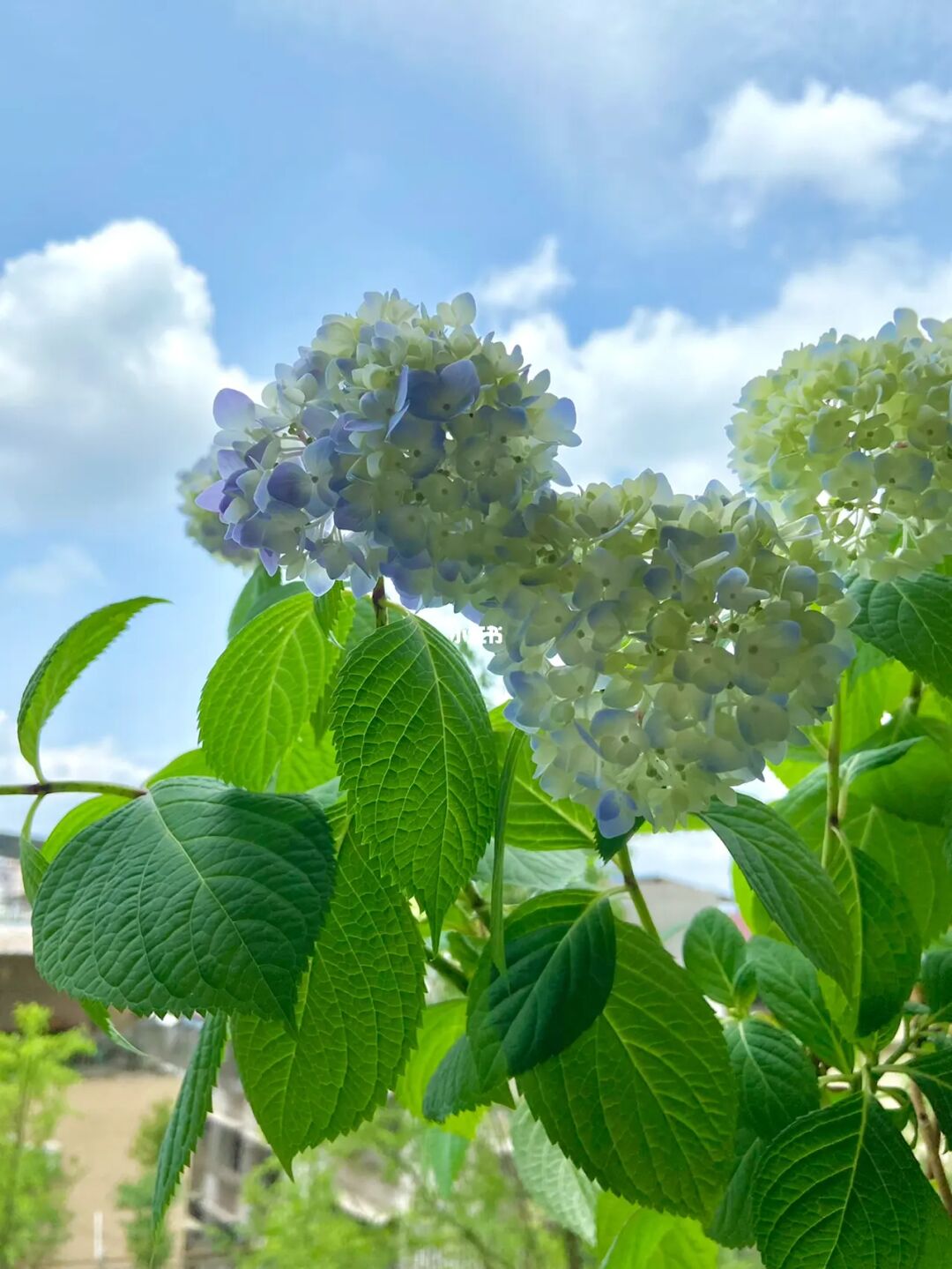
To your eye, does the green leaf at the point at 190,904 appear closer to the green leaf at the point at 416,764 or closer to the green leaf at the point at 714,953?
the green leaf at the point at 416,764

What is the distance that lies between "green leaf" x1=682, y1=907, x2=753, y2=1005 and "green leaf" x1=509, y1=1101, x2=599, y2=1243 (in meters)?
0.11

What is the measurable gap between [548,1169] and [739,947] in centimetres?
15

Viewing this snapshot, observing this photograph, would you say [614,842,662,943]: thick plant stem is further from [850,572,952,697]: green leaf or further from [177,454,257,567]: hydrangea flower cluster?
[177,454,257,567]: hydrangea flower cluster

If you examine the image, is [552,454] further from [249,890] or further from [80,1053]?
[80,1053]

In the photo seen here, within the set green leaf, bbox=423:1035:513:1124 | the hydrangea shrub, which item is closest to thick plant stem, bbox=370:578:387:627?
the hydrangea shrub

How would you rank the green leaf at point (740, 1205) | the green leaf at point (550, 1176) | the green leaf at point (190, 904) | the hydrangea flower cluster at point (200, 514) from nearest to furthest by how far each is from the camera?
the green leaf at point (190, 904) → the green leaf at point (740, 1205) → the green leaf at point (550, 1176) → the hydrangea flower cluster at point (200, 514)

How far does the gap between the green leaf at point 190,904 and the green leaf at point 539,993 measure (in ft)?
0.21

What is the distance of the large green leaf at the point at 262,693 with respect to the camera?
312mm

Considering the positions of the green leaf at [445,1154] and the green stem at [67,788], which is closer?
the green stem at [67,788]

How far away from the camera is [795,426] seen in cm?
31

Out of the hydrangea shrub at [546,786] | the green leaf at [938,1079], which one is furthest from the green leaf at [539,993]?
the green leaf at [938,1079]

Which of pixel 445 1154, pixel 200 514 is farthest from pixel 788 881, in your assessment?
pixel 200 514

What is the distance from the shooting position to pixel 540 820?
0.34 meters

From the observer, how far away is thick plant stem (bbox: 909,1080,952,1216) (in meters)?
0.37
